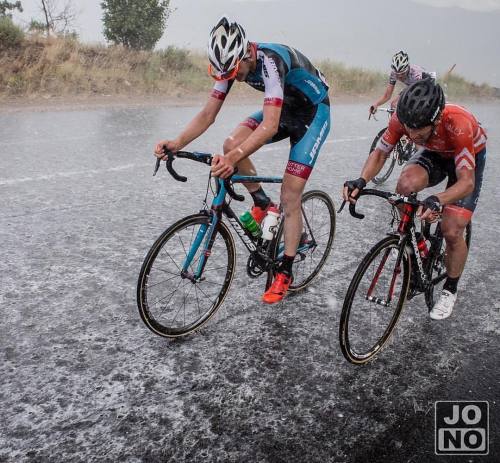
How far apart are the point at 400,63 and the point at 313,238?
5692mm

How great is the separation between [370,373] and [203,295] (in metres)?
1.44

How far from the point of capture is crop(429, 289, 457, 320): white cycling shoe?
12.4ft

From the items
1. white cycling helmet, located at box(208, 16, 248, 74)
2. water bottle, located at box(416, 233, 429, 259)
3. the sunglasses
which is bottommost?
water bottle, located at box(416, 233, 429, 259)

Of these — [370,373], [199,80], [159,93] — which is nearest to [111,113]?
[159,93]

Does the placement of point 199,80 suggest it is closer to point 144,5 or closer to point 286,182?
point 144,5

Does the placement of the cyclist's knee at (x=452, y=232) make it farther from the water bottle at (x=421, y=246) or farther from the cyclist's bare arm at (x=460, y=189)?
the cyclist's bare arm at (x=460, y=189)

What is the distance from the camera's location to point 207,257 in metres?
3.48

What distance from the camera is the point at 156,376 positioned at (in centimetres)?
297

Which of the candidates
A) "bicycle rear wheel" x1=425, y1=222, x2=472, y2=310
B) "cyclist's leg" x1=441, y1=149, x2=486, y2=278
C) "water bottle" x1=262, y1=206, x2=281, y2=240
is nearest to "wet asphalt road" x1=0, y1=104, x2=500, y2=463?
"bicycle rear wheel" x1=425, y1=222, x2=472, y2=310

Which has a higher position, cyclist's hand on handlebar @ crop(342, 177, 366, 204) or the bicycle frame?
cyclist's hand on handlebar @ crop(342, 177, 366, 204)

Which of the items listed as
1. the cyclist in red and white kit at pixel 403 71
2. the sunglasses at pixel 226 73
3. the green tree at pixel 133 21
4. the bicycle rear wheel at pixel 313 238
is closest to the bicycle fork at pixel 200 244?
the bicycle rear wheel at pixel 313 238

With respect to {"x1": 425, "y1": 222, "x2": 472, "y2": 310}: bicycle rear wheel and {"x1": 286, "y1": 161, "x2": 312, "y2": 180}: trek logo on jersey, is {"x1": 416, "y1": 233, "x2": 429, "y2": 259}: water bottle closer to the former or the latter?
{"x1": 425, "y1": 222, "x2": 472, "y2": 310}: bicycle rear wheel

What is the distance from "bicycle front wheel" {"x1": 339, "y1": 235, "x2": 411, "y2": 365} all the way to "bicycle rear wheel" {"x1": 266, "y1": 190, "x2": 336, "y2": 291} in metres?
0.78

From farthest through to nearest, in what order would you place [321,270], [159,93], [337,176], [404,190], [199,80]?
[199,80] < [159,93] < [337,176] < [321,270] < [404,190]
